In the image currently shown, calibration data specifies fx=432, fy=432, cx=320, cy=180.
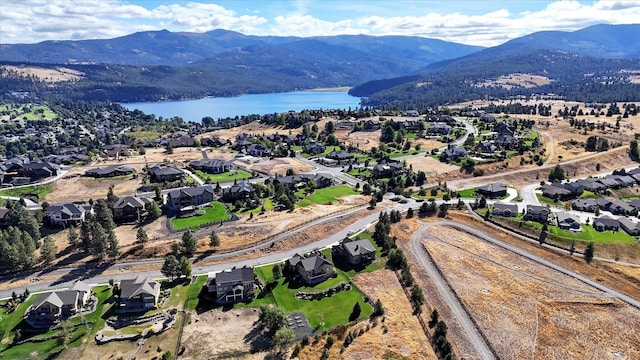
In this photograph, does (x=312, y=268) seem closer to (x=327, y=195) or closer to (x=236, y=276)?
(x=236, y=276)

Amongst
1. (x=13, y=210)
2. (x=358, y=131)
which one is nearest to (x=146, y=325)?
(x=13, y=210)

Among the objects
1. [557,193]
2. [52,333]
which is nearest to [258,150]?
[557,193]

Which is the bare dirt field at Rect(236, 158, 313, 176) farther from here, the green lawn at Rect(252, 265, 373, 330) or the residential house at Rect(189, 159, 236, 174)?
the green lawn at Rect(252, 265, 373, 330)

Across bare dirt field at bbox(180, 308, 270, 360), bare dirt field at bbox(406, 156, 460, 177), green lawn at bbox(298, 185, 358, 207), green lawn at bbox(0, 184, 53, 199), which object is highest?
bare dirt field at bbox(406, 156, 460, 177)

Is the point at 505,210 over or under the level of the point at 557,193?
under

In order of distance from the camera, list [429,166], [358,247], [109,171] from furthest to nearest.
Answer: [429,166], [109,171], [358,247]

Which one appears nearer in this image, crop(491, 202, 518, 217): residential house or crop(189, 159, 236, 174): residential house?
crop(491, 202, 518, 217): residential house

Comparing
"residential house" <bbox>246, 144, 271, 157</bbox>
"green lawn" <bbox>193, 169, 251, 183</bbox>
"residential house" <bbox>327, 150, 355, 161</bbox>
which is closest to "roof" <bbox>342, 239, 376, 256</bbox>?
"green lawn" <bbox>193, 169, 251, 183</bbox>
